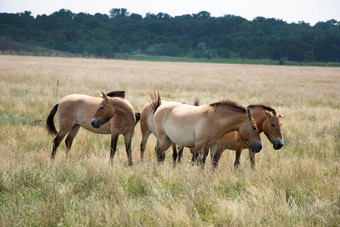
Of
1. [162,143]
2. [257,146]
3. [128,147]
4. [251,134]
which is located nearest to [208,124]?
[251,134]

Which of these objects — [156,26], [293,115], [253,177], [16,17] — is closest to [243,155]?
[253,177]

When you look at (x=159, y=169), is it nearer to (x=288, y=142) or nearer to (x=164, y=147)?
(x=164, y=147)

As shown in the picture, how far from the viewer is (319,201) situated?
490 centimetres

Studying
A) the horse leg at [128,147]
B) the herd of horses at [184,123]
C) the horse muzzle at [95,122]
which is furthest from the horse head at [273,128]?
the horse muzzle at [95,122]

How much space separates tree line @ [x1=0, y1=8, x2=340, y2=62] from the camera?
108500mm

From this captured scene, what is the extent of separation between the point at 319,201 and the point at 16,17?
169 m

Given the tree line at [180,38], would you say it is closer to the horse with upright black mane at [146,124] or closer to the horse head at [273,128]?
the horse with upright black mane at [146,124]

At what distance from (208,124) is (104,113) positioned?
7.41 ft

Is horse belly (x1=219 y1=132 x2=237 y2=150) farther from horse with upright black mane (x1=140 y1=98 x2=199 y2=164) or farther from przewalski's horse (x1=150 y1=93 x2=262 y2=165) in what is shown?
horse with upright black mane (x1=140 y1=98 x2=199 y2=164)

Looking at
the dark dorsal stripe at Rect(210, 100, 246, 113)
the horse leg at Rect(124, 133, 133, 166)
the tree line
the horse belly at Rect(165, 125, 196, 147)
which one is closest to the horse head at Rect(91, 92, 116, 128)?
the horse leg at Rect(124, 133, 133, 166)

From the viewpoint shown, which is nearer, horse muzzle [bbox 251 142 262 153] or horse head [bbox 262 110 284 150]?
horse muzzle [bbox 251 142 262 153]

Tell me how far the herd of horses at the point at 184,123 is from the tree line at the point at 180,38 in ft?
313

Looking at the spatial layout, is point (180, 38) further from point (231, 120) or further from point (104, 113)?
point (231, 120)

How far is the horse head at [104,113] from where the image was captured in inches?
291
